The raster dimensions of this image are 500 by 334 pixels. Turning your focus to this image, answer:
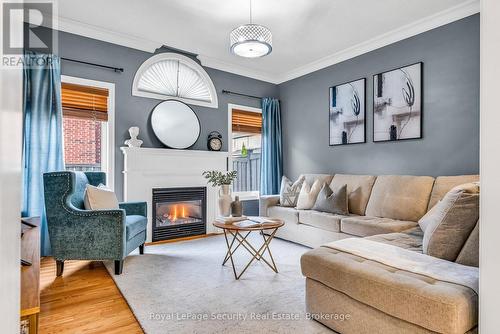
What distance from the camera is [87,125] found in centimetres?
378

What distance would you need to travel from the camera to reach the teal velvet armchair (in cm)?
264

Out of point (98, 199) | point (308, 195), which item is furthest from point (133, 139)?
point (308, 195)

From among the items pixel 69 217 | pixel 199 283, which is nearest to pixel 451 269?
pixel 199 283

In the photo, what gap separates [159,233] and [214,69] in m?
2.78

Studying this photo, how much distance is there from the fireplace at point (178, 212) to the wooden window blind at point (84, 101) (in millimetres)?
1292

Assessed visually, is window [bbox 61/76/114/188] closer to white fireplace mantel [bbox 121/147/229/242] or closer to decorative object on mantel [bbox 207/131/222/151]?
white fireplace mantel [bbox 121/147/229/242]

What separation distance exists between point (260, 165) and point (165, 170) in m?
1.88

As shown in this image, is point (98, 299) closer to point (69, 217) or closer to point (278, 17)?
point (69, 217)

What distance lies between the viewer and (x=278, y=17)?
3.35 m

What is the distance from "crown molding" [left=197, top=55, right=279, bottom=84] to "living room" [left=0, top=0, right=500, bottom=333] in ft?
0.11

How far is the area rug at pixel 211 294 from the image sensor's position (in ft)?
6.20

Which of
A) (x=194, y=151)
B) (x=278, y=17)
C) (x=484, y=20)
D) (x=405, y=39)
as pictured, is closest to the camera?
(x=484, y=20)

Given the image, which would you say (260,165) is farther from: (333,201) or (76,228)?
(76,228)

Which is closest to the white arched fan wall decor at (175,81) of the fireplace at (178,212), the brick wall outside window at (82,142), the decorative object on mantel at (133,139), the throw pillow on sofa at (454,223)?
the decorative object on mantel at (133,139)
